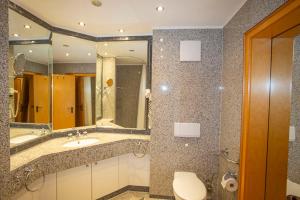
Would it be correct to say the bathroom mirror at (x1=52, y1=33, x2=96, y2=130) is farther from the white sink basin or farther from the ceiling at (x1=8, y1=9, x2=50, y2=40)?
the white sink basin

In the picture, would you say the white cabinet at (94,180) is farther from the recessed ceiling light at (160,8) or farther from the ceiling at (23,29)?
the recessed ceiling light at (160,8)

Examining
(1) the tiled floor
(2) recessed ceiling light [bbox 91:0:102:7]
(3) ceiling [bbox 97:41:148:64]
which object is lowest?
(1) the tiled floor

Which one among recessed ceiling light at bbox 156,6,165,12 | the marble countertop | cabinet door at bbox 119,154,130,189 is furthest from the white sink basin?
recessed ceiling light at bbox 156,6,165,12

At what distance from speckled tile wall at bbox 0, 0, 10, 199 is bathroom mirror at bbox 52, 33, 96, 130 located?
1.23 meters

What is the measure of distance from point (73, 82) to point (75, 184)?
53.7 inches

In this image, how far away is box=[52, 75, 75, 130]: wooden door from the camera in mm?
2428

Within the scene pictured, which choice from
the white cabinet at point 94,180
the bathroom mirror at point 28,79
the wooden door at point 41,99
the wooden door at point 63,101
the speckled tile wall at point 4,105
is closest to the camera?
the speckled tile wall at point 4,105

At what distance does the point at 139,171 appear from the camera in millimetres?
2713

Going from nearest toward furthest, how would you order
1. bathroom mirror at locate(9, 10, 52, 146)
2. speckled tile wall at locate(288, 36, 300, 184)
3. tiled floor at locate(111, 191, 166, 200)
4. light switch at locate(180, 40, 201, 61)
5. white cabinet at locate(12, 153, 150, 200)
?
1. speckled tile wall at locate(288, 36, 300, 184)
2. bathroom mirror at locate(9, 10, 52, 146)
3. white cabinet at locate(12, 153, 150, 200)
4. light switch at locate(180, 40, 201, 61)
5. tiled floor at locate(111, 191, 166, 200)

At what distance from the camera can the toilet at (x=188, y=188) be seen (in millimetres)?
1701

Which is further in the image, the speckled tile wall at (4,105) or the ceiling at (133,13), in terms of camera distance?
the ceiling at (133,13)

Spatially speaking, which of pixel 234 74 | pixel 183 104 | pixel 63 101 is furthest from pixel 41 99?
pixel 234 74

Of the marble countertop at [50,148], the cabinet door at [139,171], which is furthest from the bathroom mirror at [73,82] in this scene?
the cabinet door at [139,171]

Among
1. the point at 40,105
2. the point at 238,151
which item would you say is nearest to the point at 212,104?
the point at 238,151
